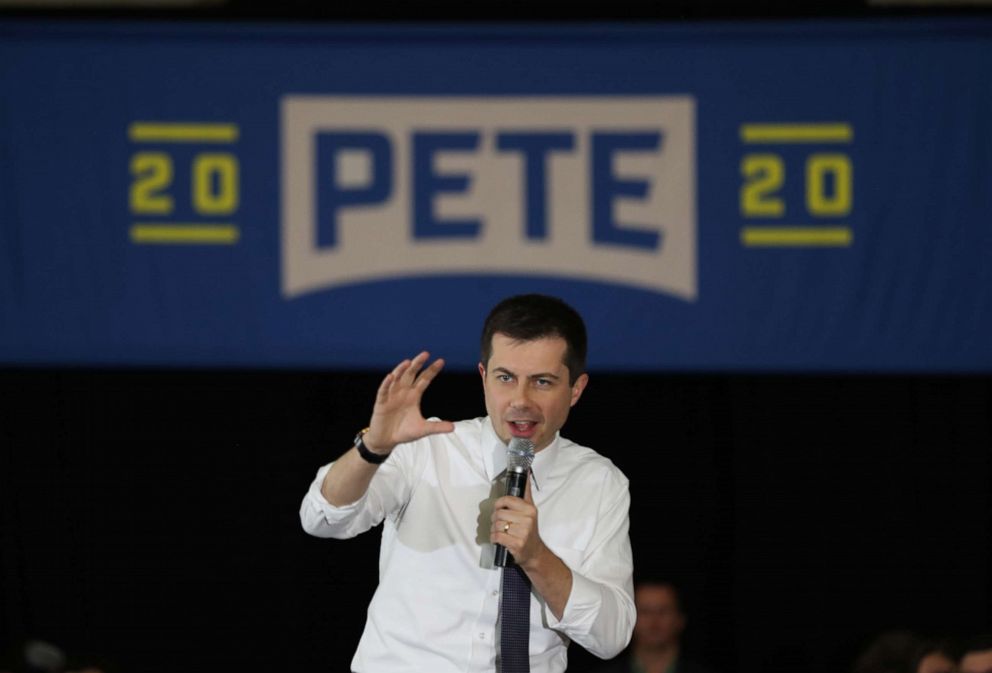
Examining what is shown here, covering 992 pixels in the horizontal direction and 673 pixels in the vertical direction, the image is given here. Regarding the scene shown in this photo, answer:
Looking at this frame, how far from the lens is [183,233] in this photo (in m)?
4.92

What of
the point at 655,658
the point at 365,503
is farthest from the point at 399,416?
the point at 655,658

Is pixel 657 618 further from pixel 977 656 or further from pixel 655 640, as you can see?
pixel 977 656

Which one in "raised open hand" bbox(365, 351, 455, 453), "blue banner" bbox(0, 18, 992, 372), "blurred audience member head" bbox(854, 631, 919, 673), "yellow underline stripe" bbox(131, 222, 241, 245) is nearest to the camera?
"raised open hand" bbox(365, 351, 455, 453)

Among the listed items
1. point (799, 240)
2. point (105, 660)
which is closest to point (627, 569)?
point (799, 240)

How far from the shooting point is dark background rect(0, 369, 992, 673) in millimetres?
5219

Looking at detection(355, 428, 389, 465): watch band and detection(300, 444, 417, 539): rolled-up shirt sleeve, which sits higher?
detection(355, 428, 389, 465): watch band

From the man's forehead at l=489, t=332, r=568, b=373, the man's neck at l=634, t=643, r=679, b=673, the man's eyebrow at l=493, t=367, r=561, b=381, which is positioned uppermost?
the man's forehead at l=489, t=332, r=568, b=373

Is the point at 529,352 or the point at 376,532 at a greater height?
the point at 529,352

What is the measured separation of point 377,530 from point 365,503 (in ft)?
9.63

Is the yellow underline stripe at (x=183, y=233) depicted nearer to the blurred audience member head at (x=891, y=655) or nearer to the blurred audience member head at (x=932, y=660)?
the blurred audience member head at (x=891, y=655)

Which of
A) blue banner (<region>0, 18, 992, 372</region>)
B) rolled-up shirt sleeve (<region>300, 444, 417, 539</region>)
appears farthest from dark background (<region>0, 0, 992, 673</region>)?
rolled-up shirt sleeve (<region>300, 444, 417, 539</region>)

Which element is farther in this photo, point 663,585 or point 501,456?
point 663,585

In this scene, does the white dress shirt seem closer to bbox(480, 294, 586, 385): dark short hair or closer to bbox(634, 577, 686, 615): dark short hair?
bbox(480, 294, 586, 385): dark short hair

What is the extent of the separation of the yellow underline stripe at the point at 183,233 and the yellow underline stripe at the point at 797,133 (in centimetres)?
190
